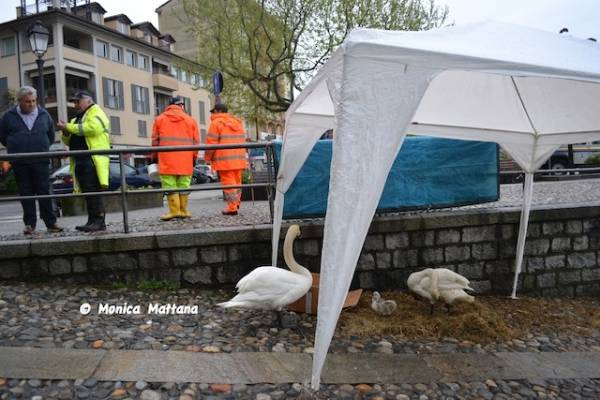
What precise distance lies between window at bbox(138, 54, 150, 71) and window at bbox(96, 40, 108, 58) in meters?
3.68

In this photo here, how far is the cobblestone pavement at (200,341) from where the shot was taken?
2.79 meters

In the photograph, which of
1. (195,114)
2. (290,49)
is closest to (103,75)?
(195,114)

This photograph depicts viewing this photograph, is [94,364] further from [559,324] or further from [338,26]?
[338,26]

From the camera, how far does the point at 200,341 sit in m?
3.54

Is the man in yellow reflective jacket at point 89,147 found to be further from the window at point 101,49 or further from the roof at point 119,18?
the roof at point 119,18

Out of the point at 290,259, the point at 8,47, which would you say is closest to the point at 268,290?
the point at 290,259

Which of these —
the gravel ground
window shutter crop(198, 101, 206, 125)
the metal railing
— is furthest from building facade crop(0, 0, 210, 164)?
the gravel ground

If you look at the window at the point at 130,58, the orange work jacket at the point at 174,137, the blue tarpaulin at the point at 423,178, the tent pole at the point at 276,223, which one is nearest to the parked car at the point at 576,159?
the blue tarpaulin at the point at 423,178

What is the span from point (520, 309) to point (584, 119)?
2.15 meters

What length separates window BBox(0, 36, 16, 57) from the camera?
3046 cm

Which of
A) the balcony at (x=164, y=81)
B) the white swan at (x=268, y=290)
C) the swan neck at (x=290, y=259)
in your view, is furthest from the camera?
the balcony at (x=164, y=81)

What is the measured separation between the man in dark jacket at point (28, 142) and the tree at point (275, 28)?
11.6 metres

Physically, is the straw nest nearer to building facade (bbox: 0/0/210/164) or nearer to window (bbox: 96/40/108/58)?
building facade (bbox: 0/0/210/164)

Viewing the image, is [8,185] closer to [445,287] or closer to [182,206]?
[182,206]
